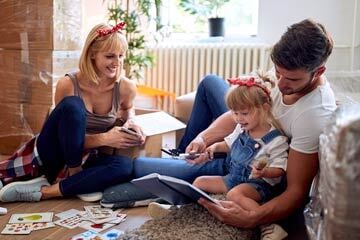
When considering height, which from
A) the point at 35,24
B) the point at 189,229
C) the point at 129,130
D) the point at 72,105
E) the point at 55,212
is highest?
the point at 35,24

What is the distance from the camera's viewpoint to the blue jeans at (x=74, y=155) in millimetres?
1992

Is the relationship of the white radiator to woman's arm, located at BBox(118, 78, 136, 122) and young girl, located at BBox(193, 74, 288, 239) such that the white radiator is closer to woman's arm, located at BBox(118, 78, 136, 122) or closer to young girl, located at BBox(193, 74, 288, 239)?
woman's arm, located at BBox(118, 78, 136, 122)

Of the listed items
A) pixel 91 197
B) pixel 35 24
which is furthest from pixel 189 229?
pixel 35 24

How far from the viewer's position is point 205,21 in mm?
4098

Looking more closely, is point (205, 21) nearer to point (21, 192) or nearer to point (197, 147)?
point (197, 147)

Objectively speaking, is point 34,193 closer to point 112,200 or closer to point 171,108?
point 112,200

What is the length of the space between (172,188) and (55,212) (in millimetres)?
669

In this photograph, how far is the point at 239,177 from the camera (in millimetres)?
1676

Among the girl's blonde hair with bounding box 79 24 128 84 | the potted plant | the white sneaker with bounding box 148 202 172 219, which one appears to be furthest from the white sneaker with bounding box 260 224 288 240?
the potted plant

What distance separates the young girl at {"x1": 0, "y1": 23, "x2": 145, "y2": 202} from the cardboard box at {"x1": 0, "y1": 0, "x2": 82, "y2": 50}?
576mm

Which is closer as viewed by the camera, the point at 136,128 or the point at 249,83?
the point at 249,83

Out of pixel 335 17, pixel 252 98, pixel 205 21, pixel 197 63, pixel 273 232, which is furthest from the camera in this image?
pixel 205 21

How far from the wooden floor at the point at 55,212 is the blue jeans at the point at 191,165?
0.08m

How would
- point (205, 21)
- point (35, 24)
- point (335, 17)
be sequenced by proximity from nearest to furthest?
1. point (35, 24)
2. point (335, 17)
3. point (205, 21)
